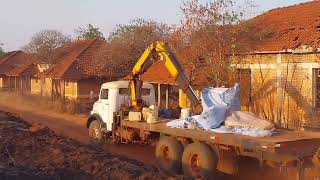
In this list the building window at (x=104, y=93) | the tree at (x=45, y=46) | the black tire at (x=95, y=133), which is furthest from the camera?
the tree at (x=45, y=46)

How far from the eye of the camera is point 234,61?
839 inches

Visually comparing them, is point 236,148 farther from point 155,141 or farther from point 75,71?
point 75,71

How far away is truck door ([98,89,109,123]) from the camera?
16.6m

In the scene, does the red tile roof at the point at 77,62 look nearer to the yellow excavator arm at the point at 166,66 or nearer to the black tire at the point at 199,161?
the yellow excavator arm at the point at 166,66

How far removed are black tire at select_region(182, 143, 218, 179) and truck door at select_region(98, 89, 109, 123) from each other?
5257 mm

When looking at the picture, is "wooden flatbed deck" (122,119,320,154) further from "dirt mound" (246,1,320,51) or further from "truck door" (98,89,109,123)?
"dirt mound" (246,1,320,51)

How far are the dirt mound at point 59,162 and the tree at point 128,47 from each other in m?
18.0

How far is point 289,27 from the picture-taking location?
21.5 m

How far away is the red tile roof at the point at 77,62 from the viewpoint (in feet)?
117

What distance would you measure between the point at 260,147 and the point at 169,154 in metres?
3.28

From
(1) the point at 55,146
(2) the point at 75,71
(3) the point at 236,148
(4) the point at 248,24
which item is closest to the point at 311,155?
(3) the point at 236,148

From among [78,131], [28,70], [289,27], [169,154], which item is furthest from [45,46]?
[169,154]

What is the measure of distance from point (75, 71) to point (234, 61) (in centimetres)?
1761

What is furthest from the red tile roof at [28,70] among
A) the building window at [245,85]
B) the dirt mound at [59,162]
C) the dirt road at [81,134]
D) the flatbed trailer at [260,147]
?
the flatbed trailer at [260,147]
